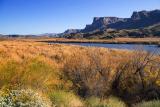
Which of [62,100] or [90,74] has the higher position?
[90,74]

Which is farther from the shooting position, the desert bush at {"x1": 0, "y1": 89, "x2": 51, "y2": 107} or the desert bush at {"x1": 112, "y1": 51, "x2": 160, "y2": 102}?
the desert bush at {"x1": 112, "y1": 51, "x2": 160, "y2": 102}

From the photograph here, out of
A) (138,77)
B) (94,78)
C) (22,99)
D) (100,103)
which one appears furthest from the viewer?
(138,77)

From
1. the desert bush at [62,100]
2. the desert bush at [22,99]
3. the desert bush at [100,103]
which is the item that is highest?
the desert bush at [22,99]

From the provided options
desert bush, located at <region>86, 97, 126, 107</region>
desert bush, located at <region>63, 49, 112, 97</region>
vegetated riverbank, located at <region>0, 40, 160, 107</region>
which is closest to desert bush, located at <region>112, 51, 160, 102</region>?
vegetated riverbank, located at <region>0, 40, 160, 107</region>

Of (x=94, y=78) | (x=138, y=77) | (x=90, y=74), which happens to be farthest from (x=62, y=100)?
(x=138, y=77)

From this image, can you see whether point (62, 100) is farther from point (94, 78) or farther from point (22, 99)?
point (94, 78)

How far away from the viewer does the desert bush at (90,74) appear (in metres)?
18.7

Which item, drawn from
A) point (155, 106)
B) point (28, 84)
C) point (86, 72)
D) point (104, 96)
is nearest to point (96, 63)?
point (86, 72)

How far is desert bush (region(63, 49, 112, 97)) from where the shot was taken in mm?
18695

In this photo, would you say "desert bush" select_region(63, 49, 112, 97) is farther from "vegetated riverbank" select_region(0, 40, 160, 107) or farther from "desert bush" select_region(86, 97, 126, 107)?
"desert bush" select_region(86, 97, 126, 107)

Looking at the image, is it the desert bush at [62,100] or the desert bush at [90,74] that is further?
the desert bush at [90,74]

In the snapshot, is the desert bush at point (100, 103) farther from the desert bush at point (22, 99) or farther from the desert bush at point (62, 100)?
the desert bush at point (22, 99)

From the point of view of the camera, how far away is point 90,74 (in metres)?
19.8

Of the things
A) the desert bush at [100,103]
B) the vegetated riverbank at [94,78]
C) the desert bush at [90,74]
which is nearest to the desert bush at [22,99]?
the vegetated riverbank at [94,78]
